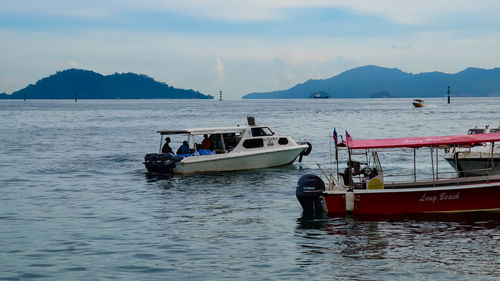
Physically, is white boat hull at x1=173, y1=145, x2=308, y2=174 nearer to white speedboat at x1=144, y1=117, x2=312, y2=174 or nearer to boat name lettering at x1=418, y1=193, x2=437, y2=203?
white speedboat at x1=144, y1=117, x2=312, y2=174

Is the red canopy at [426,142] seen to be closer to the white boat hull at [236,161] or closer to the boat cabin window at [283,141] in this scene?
the white boat hull at [236,161]

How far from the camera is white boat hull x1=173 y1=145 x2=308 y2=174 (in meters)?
38.8

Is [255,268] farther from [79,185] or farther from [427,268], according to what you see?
[79,185]

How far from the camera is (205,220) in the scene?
25.6 metres

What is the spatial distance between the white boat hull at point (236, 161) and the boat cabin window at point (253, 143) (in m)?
0.67

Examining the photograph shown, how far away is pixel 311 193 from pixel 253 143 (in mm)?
15778

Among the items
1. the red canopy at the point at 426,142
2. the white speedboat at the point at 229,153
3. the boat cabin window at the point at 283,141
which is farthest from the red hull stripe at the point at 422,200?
the boat cabin window at the point at 283,141

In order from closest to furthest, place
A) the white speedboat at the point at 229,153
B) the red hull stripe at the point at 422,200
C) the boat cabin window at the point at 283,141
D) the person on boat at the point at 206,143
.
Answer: the red hull stripe at the point at 422,200 < the white speedboat at the point at 229,153 < the person on boat at the point at 206,143 < the boat cabin window at the point at 283,141

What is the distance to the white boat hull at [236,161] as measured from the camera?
38750 mm

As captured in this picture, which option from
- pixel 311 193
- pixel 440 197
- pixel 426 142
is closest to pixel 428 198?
pixel 440 197

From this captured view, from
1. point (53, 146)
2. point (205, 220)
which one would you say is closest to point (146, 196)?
point (205, 220)

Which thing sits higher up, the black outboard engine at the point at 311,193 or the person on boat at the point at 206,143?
the person on boat at the point at 206,143

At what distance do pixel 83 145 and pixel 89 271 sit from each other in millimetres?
52838

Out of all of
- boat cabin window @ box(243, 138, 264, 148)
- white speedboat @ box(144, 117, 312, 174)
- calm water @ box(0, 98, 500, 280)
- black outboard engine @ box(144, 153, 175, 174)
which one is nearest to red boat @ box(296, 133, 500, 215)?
calm water @ box(0, 98, 500, 280)
